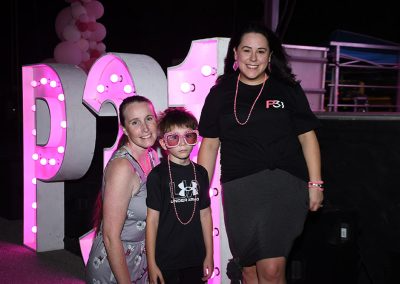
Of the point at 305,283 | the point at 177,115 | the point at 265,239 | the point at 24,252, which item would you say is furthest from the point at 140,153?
the point at 24,252

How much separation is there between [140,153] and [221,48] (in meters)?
0.86

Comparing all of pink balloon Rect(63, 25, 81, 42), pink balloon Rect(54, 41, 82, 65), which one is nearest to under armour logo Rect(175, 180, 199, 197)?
pink balloon Rect(54, 41, 82, 65)

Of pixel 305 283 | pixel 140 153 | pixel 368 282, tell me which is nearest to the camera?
pixel 140 153

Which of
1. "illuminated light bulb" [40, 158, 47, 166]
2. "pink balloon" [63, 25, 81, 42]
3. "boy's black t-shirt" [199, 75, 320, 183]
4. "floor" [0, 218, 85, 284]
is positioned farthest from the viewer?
"pink balloon" [63, 25, 81, 42]

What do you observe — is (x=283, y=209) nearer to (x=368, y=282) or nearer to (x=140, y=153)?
(x=140, y=153)

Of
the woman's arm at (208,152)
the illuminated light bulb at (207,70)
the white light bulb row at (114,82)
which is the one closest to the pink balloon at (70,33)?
the white light bulb row at (114,82)

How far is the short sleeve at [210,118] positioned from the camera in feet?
9.41

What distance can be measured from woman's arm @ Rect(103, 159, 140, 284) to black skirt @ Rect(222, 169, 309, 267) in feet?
1.99

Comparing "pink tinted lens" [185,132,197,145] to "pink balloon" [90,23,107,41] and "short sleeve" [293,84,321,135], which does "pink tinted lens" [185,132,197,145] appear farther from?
"pink balloon" [90,23,107,41]

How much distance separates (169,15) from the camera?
1070 cm

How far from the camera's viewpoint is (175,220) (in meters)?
2.46

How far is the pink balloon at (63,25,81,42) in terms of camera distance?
26.1ft

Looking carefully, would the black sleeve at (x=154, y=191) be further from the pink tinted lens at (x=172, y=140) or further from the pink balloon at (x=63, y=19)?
the pink balloon at (x=63, y=19)

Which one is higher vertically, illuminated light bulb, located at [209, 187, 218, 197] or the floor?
illuminated light bulb, located at [209, 187, 218, 197]
